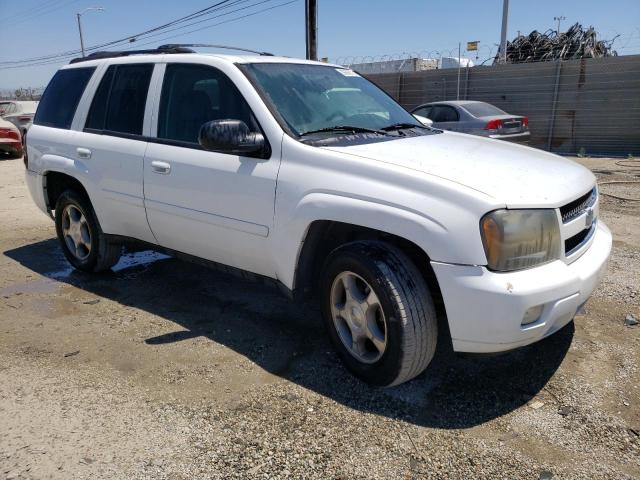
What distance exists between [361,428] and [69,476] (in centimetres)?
135

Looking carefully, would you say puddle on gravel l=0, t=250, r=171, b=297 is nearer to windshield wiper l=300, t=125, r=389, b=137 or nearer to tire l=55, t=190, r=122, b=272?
tire l=55, t=190, r=122, b=272

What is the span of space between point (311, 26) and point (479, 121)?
6.05m

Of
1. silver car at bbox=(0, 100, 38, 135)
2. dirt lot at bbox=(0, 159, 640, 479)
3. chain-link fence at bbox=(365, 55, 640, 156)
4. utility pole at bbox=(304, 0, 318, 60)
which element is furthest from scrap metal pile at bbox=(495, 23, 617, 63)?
dirt lot at bbox=(0, 159, 640, 479)

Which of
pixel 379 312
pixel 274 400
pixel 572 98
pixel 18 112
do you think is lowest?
pixel 274 400

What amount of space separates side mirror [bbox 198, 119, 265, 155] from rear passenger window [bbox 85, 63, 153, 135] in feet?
3.72

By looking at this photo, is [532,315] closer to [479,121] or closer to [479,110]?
[479,121]

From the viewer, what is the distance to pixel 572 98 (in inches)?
598

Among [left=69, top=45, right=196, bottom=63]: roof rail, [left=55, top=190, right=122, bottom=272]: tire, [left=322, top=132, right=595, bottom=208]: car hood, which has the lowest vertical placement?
[left=55, top=190, right=122, bottom=272]: tire

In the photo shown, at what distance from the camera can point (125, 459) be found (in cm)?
252

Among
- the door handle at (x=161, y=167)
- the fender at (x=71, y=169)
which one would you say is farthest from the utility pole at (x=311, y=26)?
the door handle at (x=161, y=167)

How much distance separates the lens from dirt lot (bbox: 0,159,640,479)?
2498mm

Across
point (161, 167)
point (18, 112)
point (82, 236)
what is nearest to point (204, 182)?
point (161, 167)

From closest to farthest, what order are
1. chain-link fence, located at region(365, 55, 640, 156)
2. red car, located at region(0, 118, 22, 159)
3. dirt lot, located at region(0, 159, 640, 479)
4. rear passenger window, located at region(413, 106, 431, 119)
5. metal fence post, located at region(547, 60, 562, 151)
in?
dirt lot, located at region(0, 159, 640, 479)
rear passenger window, located at region(413, 106, 431, 119)
chain-link fence, located at region(365, 55, 640, 156)
red car, located at region(0, 118, 22, 159)
metal fence post, located at region(547, 60, 562, 151)

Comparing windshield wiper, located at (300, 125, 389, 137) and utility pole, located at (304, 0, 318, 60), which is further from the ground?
utility pole, located at (304, 0, 318, 60)
